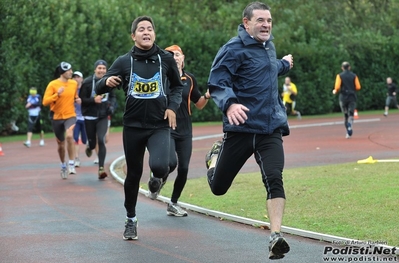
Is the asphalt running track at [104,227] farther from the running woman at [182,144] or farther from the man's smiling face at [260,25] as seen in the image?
the man's smiling face at [260,25]

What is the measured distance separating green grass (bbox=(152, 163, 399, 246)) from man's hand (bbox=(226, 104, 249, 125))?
6.58 ft

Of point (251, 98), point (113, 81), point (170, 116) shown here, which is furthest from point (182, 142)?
point (251, 98)

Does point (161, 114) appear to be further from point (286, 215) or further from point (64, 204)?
point (64, 204)

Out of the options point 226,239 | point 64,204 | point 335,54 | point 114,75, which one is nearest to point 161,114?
point 114,75

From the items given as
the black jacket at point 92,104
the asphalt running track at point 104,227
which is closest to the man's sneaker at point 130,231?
the asphalt running track at point 104,227

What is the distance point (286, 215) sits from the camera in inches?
393

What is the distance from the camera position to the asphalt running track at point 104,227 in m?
8.03

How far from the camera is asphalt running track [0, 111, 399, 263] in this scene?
8.03m

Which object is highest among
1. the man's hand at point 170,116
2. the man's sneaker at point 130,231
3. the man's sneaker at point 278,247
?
the man's hand at point 170,116

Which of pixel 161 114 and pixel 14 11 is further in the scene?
pixel 14 11

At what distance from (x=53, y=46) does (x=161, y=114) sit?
23.4 metres

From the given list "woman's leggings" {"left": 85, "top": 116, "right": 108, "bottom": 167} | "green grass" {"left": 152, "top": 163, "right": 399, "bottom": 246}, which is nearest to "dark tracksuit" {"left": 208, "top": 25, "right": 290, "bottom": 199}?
"green grass" {"left": 152, "top": 163, "right": 399, "bottom": 246}

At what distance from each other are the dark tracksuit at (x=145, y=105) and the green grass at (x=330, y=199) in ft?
5.82

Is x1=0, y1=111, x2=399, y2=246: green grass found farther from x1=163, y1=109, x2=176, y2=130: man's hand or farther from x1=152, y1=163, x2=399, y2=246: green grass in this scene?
x1=163, y1=109, x2=176, y2=130: man's hand
